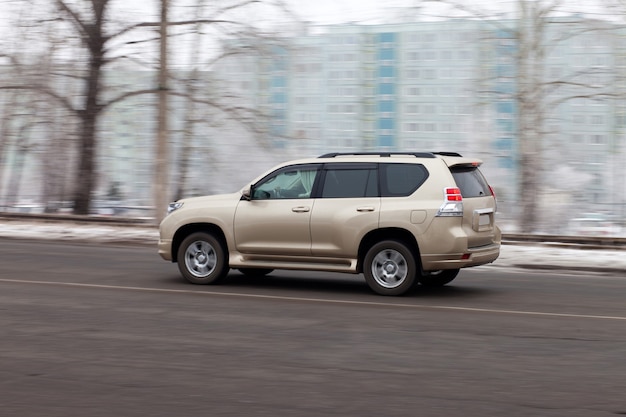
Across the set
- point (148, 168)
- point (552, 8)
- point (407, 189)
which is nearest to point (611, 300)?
point (407, 189)

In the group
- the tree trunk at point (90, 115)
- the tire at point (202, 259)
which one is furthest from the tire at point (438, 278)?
the tree trunk at point (90, 115)

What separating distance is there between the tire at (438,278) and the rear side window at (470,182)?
1330mm

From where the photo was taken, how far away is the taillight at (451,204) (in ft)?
37.2

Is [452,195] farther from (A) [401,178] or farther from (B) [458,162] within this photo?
(A) [401,178]

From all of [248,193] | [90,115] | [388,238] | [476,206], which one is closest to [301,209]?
[248,193]

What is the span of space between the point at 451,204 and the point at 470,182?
2.31ft

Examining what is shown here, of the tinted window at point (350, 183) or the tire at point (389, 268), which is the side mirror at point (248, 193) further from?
the tire at point (389, 268)

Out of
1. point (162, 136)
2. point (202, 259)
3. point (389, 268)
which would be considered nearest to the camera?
point (389, 268)

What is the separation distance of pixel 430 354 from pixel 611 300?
4.72m

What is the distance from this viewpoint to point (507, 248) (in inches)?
722

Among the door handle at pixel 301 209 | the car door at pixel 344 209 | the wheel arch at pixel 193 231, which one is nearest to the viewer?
the car door at pixel 344 209

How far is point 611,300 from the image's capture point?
1169 centimetres

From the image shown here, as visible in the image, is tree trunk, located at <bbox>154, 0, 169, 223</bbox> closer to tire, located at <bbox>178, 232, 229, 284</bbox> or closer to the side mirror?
tire, located at <bbox>178, 232, 229, 284</bbox>

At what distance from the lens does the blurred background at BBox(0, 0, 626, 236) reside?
21391mm
